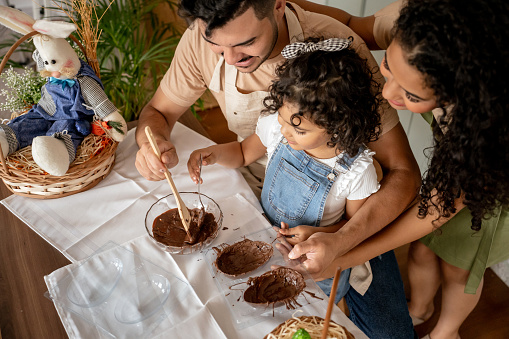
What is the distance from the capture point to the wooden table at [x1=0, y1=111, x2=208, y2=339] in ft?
3.52

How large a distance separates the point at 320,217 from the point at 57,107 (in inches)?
36.1

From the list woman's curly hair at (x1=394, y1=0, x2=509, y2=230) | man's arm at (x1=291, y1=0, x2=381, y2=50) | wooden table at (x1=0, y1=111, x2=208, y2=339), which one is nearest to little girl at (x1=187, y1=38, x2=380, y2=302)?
woman's curly hair at (x1=394, y1=0, x2=509, y2=230)

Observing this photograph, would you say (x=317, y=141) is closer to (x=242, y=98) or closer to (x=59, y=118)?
(x=242, y=98)

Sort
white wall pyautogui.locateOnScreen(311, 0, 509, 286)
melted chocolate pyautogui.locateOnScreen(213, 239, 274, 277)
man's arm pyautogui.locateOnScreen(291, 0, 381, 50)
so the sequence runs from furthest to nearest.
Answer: white wall pyautogui.locateOnScreen(311, 0, 509, 286), man's arm pyautogui.locateOnScreen(291, 0, 381, 50), melted chocolate pyautogui.locateOnScreen(213, 239, 274, 277)

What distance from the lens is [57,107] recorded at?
1.44 meters

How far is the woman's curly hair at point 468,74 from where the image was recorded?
901 mm

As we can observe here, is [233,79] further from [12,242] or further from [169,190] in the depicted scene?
[12,242]

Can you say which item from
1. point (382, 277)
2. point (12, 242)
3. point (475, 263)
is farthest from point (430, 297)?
point (12, 242)

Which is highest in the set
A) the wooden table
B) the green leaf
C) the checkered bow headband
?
the checkered bow headband

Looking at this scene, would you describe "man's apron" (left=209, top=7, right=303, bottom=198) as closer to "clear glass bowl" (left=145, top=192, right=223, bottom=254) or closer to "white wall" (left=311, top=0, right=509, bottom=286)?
"clear glass bowl" (left=145, top=192, right=223, bottom=254)

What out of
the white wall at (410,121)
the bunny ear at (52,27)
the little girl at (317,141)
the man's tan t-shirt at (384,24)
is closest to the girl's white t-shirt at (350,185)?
the little girl at (317,141)

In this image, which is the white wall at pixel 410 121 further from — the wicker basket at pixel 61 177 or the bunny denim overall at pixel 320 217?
the wicker basket at pixel 61 177

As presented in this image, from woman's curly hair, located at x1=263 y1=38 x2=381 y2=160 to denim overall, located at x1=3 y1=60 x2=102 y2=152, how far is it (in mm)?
650

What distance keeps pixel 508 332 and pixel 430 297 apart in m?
0.49
